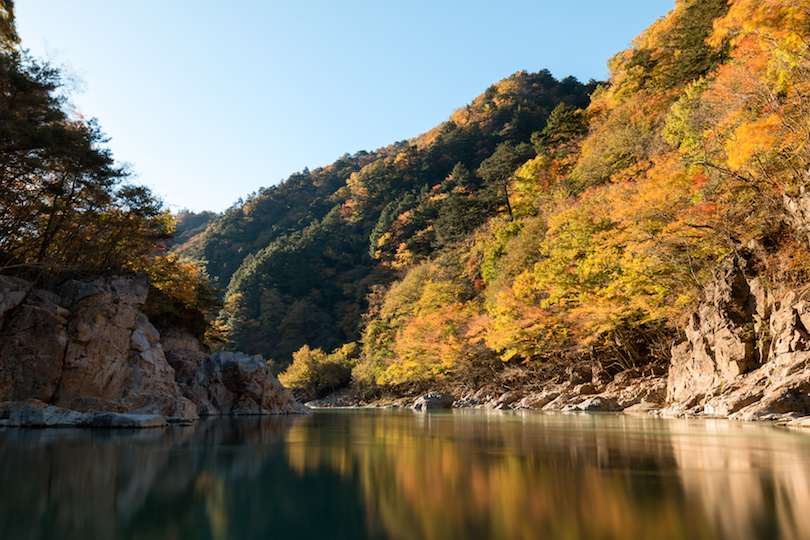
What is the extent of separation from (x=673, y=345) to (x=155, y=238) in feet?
64.0

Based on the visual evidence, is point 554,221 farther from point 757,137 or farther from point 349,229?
point 349,229

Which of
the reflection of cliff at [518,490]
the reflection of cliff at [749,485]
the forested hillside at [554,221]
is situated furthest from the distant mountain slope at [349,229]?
the reflection of cliff at [518,490]

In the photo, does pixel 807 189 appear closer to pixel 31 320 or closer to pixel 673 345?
pixel 673 345

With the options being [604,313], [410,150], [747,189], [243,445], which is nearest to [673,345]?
[604,313]

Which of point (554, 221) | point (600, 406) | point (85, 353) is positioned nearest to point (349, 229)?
point (554, 221)

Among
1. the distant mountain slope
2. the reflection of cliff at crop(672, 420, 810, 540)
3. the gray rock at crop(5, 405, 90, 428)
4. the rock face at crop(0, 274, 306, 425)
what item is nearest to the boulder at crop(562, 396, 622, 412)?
the reflection of cliff at crop(672, 420, 810, 540)

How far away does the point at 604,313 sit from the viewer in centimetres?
1716

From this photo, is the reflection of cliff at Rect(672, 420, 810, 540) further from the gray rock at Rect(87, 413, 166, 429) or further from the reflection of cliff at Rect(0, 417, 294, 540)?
the gray rock at Rect(87, 413, 166, 429)

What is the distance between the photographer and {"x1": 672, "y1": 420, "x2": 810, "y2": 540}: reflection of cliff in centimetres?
225

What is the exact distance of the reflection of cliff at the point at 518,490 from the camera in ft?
7.32

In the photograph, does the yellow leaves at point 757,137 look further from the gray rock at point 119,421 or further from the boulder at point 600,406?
the gray rock at point 119,421

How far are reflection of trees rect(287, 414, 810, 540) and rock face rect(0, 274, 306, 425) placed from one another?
8.95m

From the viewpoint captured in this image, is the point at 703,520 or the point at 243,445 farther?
the point at 243,445

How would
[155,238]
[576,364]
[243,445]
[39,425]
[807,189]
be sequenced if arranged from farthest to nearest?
[576,364] → [155,238] → [807,189] → [39,425] → [243,445]
